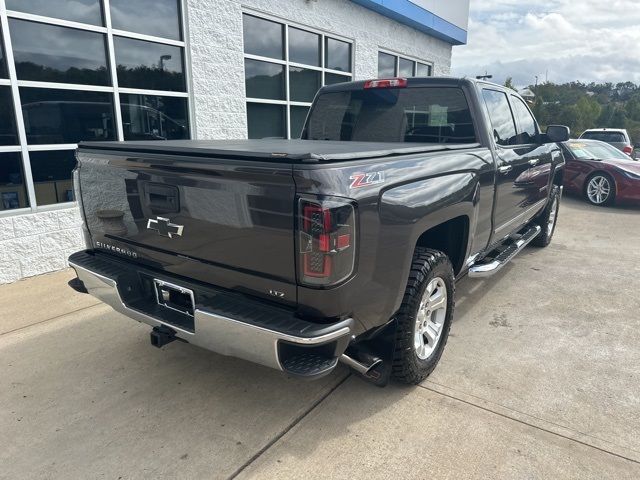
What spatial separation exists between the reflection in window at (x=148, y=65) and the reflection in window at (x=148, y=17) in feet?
0.50

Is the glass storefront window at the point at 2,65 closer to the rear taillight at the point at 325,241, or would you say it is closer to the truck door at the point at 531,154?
the rear taillight at the point at 325,241

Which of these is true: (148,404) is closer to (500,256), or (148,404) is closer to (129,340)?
(129,340)

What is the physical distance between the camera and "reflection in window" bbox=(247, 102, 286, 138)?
7824 millimetres

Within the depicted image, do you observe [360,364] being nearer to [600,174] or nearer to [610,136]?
[600,174]

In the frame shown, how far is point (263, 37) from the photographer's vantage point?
7.75m

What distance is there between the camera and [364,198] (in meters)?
2.23

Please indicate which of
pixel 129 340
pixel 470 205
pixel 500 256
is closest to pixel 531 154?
pixel 500 256

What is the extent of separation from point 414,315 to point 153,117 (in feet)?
16.2

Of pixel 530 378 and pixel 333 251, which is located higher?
pixel 333 251

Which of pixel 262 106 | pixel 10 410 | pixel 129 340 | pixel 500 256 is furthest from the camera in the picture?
pixel 262 106

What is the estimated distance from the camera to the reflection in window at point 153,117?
5.96 metres

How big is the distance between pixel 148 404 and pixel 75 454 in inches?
19.5

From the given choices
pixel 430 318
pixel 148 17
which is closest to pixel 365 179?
pixel 430 318

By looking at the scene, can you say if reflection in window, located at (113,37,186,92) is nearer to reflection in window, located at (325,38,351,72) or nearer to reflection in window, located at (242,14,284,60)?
reflection in window, located at (242,14,284,60)
